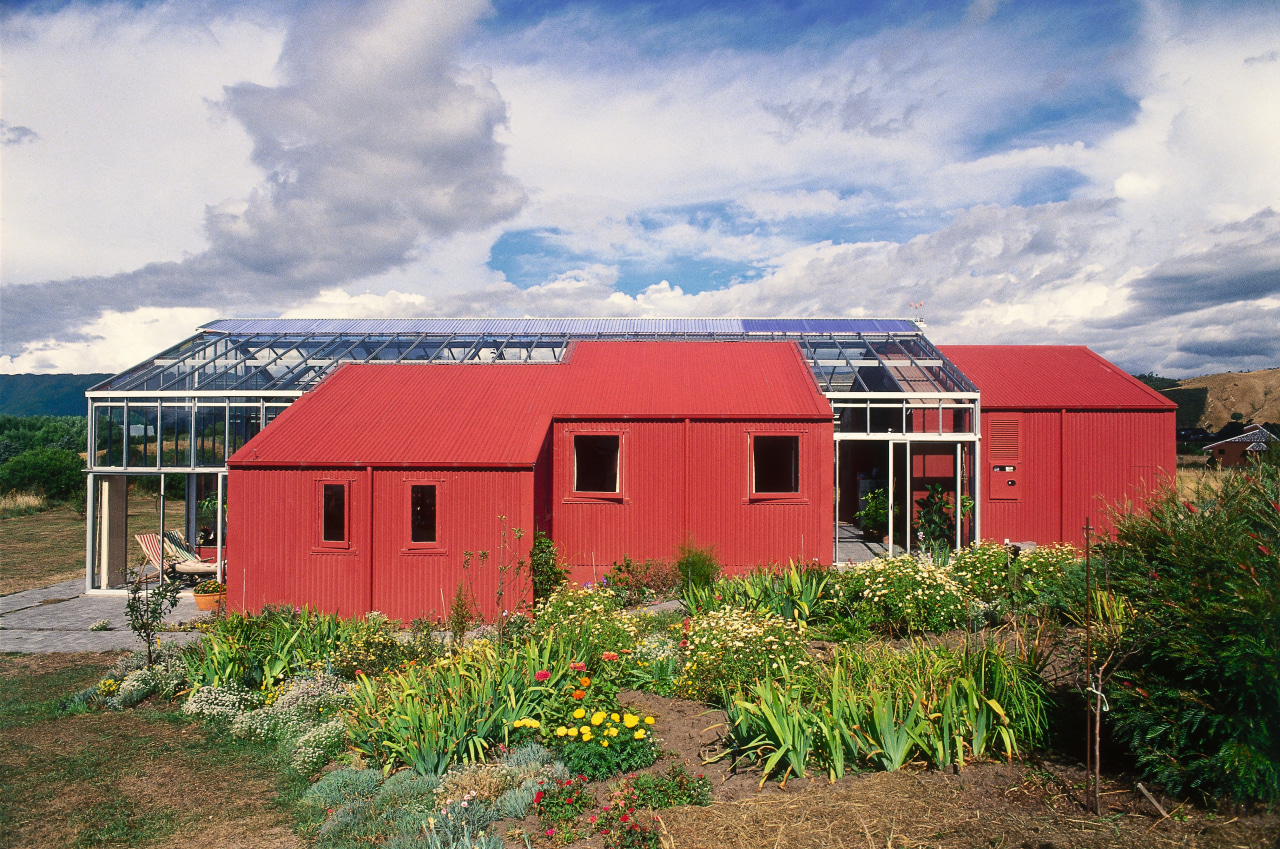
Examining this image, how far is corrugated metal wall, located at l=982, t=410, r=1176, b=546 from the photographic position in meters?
15.6

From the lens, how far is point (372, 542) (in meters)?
11.2

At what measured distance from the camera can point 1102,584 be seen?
23.4 feet

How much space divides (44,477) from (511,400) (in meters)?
26.2

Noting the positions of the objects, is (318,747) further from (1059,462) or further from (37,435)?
(37,435)

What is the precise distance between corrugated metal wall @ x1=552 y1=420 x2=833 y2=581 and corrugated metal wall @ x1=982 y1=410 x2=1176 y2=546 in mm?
5569

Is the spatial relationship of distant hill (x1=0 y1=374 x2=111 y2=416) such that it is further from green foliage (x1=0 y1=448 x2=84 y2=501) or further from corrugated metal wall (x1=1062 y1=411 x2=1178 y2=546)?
corrugated metal wall (x1=1062 y1=411 x2=1178 y2=546)

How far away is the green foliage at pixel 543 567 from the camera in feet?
36.2

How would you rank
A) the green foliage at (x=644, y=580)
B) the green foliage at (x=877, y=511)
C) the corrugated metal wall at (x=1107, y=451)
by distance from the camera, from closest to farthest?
1. the green foliage at (x=644, y=580)
2. the corrugated metal wall at (x=1107, y=451)
3. the green foliage at (x=877, y=511)

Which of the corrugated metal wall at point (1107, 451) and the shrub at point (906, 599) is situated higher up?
the corrugated metal wall at point (1107, 451)

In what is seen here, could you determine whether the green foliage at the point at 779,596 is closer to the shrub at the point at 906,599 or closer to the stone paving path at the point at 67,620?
the shrub at the point at 906,599

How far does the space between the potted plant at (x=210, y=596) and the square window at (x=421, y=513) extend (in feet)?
12.8

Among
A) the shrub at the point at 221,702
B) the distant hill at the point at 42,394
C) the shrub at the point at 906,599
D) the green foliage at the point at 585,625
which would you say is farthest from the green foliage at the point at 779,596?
the distant hill at the point at 42,394

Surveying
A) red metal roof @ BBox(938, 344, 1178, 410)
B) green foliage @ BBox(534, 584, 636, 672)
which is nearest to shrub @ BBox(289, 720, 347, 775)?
green foliage @ BBox(534, 584, 636, 672)

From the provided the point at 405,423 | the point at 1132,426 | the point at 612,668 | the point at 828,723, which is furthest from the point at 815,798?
the point at 1132,426
